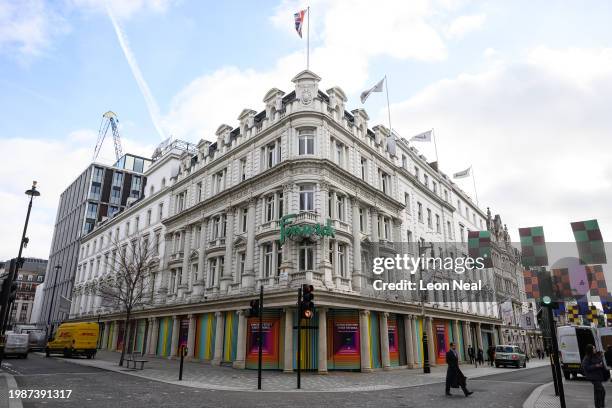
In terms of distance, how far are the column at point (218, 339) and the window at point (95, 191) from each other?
5375 centimetres

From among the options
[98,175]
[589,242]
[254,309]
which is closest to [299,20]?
[254,309]

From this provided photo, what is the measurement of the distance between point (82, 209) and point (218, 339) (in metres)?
55.1

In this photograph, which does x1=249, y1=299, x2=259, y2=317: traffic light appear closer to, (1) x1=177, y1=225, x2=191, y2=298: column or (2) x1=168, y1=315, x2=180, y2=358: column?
(1) x1=177, y1=225, x2=191, y2=298: column

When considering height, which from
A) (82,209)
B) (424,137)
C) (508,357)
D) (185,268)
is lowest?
(508,357)

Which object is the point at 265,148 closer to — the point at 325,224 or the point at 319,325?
the point at 325,224

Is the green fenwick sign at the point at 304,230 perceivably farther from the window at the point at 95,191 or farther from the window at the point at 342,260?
the window at the point at 95,191

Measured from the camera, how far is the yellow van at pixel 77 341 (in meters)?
32.2

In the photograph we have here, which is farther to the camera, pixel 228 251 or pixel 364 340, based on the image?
pixel 228 251

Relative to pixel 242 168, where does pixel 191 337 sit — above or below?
below

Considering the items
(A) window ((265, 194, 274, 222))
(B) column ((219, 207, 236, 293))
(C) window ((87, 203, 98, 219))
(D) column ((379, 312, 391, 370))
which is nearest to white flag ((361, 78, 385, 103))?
(A) window ((265, 194, 274, 222))

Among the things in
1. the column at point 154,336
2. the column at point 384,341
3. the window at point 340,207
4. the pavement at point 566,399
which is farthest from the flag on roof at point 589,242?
the column at point 154,336

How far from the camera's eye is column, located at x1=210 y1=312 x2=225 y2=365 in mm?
28078

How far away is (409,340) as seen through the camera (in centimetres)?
3008
